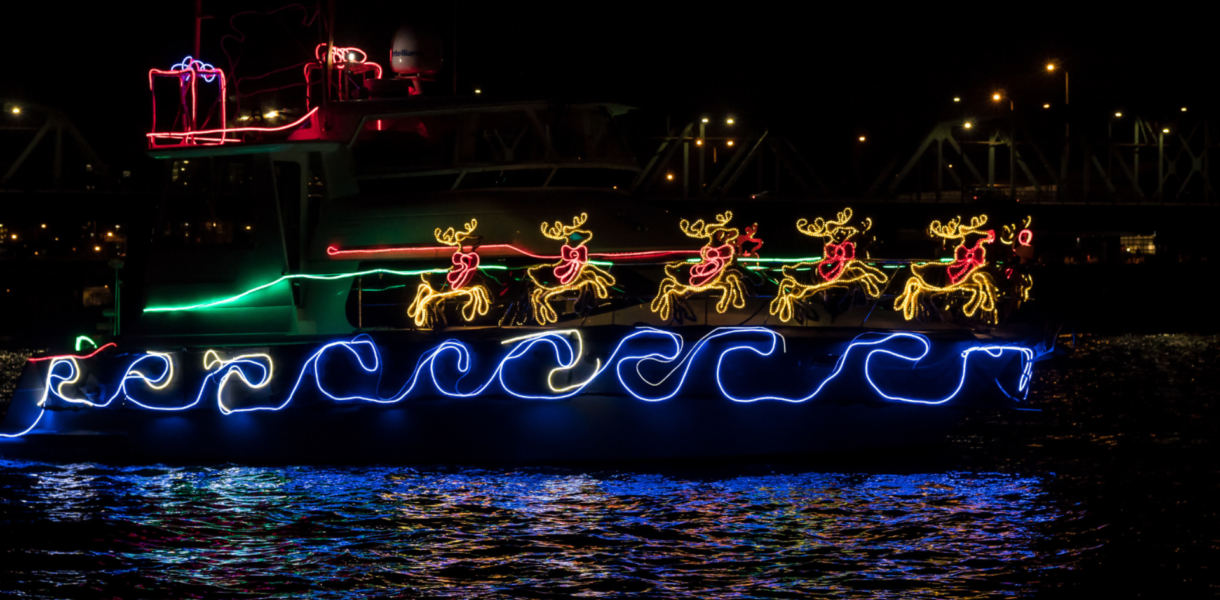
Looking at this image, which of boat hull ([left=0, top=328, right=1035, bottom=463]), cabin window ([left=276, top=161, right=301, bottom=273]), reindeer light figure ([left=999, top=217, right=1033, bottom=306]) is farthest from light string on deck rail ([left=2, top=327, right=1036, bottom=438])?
cabin window ([left=276, top=161, right=301, bottom=273])

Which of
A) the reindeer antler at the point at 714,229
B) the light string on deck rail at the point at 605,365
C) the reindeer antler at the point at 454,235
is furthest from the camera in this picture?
the reindeer antler at the point at 454,235

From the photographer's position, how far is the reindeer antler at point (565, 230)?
1264 centimetres

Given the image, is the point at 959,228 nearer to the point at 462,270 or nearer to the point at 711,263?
the point at 711,263

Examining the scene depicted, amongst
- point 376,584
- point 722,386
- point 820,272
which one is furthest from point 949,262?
point 376,584

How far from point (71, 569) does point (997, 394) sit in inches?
344

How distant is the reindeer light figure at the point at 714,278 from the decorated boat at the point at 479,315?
0.03 m

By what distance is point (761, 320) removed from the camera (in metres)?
12.8

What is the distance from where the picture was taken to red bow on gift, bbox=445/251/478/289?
12.6m

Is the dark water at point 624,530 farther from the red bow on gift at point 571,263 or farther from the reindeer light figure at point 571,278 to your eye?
the red bow on gift at point 571,263

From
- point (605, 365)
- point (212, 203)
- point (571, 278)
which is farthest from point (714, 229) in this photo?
point (212, 203)

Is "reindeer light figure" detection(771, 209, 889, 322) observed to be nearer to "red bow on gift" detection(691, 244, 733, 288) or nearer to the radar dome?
"red bow on gift" detection(691, 244, 733, 288)

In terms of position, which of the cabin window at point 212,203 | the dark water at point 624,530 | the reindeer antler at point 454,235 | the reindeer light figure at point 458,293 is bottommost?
the dark water at point 624,530

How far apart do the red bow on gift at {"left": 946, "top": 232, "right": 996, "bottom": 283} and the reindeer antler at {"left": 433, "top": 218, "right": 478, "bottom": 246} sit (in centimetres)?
529

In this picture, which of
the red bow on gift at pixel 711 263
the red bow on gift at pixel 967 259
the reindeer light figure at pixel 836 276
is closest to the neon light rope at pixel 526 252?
the red bow on gift at pixel 711 263
